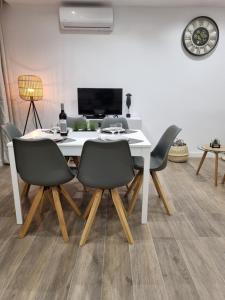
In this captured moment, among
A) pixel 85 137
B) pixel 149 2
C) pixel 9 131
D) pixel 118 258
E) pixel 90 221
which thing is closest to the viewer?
pixel 118 258

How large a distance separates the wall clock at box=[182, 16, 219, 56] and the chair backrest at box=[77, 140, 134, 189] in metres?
3.02

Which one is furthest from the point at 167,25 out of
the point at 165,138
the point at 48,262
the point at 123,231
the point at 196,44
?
the point at 48,262

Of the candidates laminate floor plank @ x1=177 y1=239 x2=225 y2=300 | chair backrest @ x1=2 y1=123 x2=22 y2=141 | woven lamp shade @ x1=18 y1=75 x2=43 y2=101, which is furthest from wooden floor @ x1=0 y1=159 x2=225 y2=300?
woven lamp shade @ x1=18 y1=75 x2=43 y2=101

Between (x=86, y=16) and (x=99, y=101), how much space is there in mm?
1325

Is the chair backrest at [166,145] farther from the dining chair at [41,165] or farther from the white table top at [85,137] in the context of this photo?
the dining chair at [41,165]

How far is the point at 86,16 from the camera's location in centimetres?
341

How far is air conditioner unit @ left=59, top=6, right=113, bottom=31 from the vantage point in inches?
134

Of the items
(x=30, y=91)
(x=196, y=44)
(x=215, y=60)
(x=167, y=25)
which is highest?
(x=167, y=25)

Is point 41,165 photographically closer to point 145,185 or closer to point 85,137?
point 85,137

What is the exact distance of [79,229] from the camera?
198 cm

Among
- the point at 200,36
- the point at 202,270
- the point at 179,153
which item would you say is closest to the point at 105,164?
the point at 202,270

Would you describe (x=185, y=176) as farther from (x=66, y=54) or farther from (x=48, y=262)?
(x=66, y=54)

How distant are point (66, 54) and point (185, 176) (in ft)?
9.36

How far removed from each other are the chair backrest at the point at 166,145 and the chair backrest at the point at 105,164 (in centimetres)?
56
